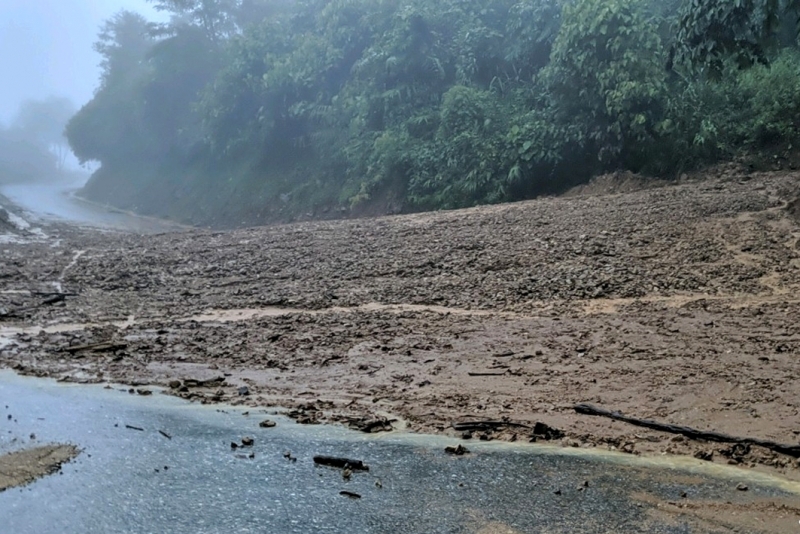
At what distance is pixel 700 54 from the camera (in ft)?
32.1

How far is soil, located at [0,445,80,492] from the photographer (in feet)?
14.4

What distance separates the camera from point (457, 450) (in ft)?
15.1

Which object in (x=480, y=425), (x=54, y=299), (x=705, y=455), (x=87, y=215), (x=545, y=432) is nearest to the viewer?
(x=705, y=455)

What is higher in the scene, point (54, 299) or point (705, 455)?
point (54, 299)

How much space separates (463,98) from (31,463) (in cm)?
1400

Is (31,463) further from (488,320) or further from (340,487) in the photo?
(488,320)

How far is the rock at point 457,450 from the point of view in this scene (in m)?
4.57

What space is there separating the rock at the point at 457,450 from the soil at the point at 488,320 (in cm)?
33

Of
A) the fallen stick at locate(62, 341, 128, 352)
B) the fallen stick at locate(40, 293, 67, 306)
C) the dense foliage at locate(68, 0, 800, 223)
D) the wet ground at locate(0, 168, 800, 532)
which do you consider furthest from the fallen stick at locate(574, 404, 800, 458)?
the fallen stick at locate(40, 293, 67, 306)

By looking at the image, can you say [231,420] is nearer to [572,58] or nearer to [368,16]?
[572,58]

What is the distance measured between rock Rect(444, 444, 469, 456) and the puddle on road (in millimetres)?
59

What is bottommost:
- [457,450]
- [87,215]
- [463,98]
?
[457,450]

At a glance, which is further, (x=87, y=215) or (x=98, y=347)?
(x=87, y=215)

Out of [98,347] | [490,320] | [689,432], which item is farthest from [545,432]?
[98,347]
